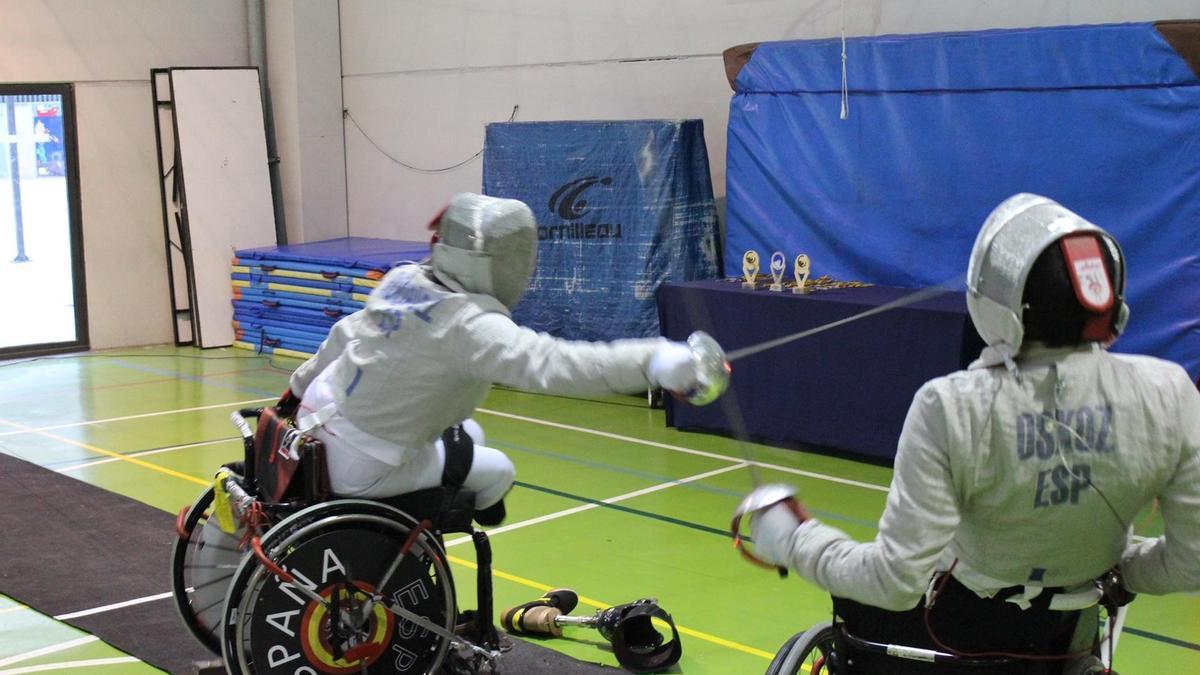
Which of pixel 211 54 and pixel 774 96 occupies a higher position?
pixel 211 54

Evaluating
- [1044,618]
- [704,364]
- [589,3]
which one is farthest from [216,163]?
[1044,618]

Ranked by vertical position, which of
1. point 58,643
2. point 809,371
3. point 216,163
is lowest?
point 58,643

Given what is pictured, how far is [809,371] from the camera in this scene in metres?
5.96

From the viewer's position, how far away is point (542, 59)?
841cm

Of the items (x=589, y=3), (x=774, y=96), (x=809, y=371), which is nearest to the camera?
(x=809, y=371)

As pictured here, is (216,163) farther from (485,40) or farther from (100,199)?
(485,40)

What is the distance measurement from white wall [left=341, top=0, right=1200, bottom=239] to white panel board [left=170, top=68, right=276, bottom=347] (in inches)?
30.8

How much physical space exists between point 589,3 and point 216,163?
3.16 metres

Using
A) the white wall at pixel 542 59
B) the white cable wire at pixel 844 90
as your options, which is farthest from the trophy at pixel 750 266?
the white wall at pixel 542 59

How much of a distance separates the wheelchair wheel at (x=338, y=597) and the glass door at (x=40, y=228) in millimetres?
7012

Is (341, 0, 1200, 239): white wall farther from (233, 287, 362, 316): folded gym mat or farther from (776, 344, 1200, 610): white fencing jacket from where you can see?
(776, 344, 1200, 610): white fencing jacket

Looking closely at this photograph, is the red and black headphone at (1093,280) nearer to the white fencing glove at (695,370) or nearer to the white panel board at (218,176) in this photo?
the white fencing glove at (695,370)

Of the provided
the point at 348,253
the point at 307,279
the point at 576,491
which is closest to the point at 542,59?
the point at 348,253

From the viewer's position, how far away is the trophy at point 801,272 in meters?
6.09
